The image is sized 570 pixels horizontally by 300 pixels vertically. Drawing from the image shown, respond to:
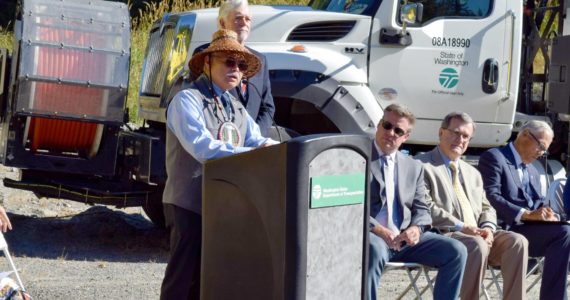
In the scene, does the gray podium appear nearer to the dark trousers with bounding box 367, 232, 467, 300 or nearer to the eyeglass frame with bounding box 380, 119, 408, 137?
the dark trousers with bounding box 367, 232, 467, 300

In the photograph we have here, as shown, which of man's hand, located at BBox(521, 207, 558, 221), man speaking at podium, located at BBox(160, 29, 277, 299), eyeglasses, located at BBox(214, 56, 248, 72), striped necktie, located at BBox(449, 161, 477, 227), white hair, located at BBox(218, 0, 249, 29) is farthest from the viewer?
man's hand, located at BBox(521, 207, 558, 221)

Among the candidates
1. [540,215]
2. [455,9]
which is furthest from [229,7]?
[455,9]

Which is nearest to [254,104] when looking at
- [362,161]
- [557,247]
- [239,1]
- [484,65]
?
[239,1]

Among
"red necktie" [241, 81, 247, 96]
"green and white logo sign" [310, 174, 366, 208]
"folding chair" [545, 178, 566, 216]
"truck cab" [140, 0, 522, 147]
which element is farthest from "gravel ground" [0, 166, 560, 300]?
"green and white logo sign" [310, 174, 366, 208]

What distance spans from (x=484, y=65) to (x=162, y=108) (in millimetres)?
2707

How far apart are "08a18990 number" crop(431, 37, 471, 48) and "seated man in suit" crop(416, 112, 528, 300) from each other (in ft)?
7.88

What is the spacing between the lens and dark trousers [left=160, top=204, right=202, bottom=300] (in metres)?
5.51

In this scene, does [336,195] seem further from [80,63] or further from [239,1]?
[80,63]

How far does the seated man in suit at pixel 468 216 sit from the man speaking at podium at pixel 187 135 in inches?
68.5

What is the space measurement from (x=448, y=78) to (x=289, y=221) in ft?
17.0

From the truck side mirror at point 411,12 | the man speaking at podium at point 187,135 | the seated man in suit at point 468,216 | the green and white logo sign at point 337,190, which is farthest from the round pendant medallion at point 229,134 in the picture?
the truck side mirror at point 411,12

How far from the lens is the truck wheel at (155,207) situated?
9680 mm

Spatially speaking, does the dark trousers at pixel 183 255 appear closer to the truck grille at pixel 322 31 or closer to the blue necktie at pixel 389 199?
the blue necktie at pixel 389 199

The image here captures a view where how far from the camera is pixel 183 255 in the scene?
5500mm
